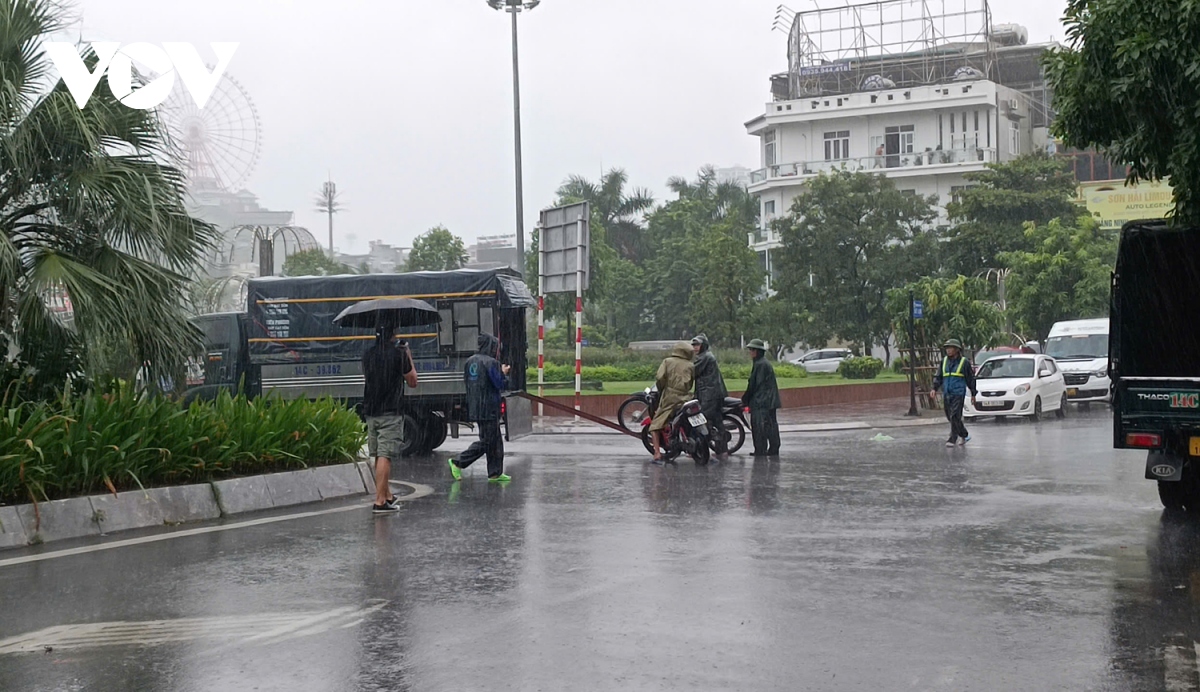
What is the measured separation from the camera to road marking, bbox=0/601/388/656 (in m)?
6.36

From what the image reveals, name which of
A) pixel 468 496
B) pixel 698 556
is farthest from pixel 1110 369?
pixel 468 496

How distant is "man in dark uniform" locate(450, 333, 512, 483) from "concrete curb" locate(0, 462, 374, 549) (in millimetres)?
1478

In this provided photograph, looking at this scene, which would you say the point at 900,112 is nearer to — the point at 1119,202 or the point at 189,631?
the point at 1119,202

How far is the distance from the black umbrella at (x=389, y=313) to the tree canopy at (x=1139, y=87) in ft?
21.9

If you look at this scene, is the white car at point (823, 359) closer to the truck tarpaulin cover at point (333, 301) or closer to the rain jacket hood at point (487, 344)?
the truck tarpaulin cover at point (333, 301)

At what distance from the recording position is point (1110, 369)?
11711 mm

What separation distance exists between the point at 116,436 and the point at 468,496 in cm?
357

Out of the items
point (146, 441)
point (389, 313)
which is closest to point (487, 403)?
point (389, 313)

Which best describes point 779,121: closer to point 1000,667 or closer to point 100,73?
point 100,73

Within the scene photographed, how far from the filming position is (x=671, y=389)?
1697 cm

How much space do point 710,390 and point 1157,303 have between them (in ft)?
22.3

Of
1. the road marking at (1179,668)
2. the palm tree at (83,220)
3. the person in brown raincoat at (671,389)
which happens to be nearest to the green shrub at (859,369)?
the person in brown raincoat at (671,389)

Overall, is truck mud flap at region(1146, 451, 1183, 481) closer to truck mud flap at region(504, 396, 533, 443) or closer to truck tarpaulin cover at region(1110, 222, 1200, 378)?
truck tarpaulin cover at region(1110, 222, 1200, 378)

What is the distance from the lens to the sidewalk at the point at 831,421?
24.4 m
